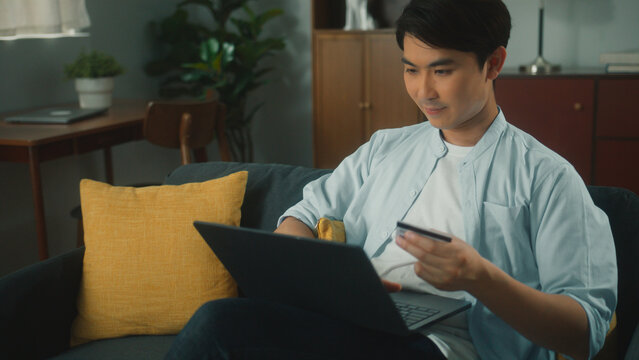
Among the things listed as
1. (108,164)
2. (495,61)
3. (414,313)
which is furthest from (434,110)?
(108,164)

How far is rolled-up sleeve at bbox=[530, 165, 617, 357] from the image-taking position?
1248mm

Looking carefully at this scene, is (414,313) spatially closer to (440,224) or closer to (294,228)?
(440,224)

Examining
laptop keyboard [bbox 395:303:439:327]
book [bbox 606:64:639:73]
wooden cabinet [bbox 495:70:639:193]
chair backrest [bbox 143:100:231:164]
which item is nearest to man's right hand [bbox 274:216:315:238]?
laptop keyboard [bbox 395:303:439:327]

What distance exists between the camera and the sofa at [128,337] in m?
1.50

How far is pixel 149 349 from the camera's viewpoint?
5.35 feet

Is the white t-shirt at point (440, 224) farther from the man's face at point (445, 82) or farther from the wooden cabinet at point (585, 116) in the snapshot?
the wooden cabinet at point (585, 116)

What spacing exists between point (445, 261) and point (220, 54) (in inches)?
120

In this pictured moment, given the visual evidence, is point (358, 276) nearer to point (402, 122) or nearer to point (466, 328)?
point (466, 328)

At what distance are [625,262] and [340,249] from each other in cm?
75

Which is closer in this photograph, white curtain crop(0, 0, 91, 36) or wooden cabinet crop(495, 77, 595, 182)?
white curtain crop(0, 0, 91, 36)

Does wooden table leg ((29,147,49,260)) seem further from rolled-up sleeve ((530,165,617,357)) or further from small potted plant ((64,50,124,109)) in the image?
rolled-up sleeve ((530,165,617,357))

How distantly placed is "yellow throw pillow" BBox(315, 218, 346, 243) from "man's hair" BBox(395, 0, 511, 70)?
0.46m

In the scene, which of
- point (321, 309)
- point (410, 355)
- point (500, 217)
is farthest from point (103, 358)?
point (500, 217)

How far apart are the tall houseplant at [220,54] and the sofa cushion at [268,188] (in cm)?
212
